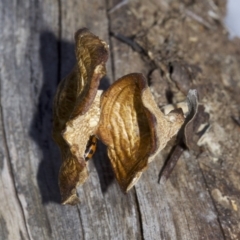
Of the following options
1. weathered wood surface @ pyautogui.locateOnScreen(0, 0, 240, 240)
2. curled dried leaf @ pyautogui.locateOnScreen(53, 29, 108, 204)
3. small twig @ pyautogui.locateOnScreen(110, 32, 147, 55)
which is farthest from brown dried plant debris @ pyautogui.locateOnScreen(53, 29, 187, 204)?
small twig @ pyautogui.locateOnScreen(110, 32, 147, 55)

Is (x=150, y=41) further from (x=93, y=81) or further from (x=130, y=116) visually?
(x=93, y=81)

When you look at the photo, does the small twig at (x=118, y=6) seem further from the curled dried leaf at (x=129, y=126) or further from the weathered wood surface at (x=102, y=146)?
the curled dried leaf at (x=129, y=126)

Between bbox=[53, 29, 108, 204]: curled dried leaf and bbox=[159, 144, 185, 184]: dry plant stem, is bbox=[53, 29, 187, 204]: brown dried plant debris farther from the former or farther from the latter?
bbox=[159, 144, 185, 184]: dry plant stem

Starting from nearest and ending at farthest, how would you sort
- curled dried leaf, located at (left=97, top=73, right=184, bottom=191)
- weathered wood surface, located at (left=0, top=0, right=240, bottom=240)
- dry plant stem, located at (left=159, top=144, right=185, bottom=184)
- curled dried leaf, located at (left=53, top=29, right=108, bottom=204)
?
curled dried leaf, located at (left=53, top=29, right=108, bottom=204) < curled dried leaf, located at (left=97, top=73, right=184, bottom=191) < weathered wood surface, located at (left=0, top=0, right=240, bottom=240) < dry plant stem, located at (left=159, top=144, right=185, bottom=184)

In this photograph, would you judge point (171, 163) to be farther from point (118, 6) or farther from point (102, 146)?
point (118, 6)

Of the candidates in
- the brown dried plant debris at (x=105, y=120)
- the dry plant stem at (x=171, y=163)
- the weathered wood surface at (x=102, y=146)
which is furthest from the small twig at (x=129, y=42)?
the brown dried plant debris at (x=105, y=120)

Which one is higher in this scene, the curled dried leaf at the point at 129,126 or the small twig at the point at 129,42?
the curled dried leaf at the point at 129,126

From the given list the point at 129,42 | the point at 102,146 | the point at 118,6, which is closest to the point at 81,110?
the point at 102,146
